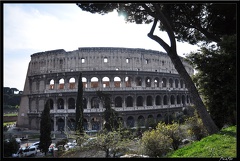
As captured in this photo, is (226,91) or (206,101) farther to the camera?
(206,101)

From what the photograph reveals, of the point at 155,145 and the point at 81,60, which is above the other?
the point at 81,60

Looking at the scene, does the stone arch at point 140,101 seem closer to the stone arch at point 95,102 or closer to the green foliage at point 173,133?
the stone arch at point 95,102

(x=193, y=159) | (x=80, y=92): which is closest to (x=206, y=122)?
(x=193, y=159)

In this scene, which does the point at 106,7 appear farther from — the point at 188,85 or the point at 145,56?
the point at 145,56

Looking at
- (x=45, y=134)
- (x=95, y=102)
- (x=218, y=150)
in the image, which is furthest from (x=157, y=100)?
(x=218, y=150)

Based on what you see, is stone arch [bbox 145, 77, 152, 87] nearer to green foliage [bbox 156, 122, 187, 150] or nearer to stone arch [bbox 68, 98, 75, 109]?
stone arch [bbox 68, 98, 75, 109]

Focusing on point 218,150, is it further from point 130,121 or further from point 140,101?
point 140,101

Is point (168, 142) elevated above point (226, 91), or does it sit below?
below
